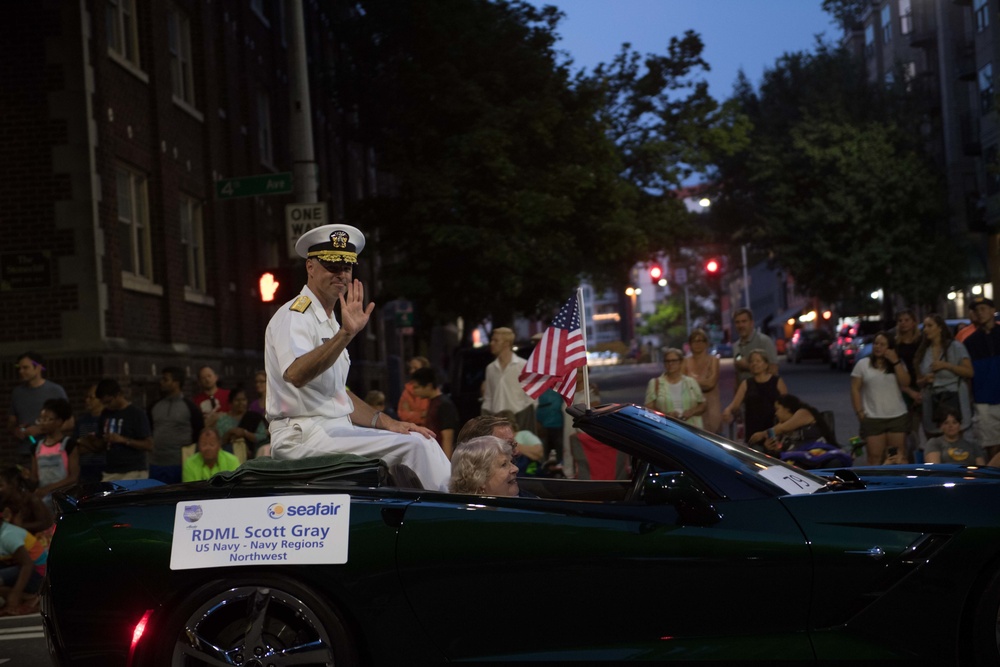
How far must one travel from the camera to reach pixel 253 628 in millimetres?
4738

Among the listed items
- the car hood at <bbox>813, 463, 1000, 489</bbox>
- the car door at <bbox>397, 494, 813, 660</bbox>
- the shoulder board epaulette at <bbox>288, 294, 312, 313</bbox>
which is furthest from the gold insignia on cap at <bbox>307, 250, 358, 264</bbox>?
the car hood at <bbox>813, 463, 1000, 489</bbox>

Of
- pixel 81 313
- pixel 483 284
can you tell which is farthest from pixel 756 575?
pixel 483 284

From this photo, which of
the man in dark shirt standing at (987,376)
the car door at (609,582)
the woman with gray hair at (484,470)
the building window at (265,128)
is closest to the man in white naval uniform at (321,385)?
the woman with gray hair at (484,470)

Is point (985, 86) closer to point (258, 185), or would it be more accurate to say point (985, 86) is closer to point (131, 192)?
point (131, 192)

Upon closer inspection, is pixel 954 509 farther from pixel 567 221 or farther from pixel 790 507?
pixel 567 221

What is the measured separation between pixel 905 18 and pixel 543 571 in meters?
59.3

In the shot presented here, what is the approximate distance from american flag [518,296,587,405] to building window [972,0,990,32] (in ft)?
130

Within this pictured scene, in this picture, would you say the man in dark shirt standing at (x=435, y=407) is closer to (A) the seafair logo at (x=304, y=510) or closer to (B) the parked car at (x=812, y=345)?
(A) the seafair logo at (x=304, y=510)

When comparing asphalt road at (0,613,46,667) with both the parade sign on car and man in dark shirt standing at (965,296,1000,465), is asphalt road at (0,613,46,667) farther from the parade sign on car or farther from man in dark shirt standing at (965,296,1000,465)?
man in dark shirt standing at (965,296,1000,465)

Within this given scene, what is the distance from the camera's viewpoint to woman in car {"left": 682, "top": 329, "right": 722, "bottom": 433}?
41.4 feet

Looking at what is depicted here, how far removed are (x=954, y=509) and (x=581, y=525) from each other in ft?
4.41

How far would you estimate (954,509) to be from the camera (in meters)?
4.64

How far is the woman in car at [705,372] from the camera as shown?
41.4 feet

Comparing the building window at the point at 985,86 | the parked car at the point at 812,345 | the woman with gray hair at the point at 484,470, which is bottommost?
the parked car at the point at 812,345
